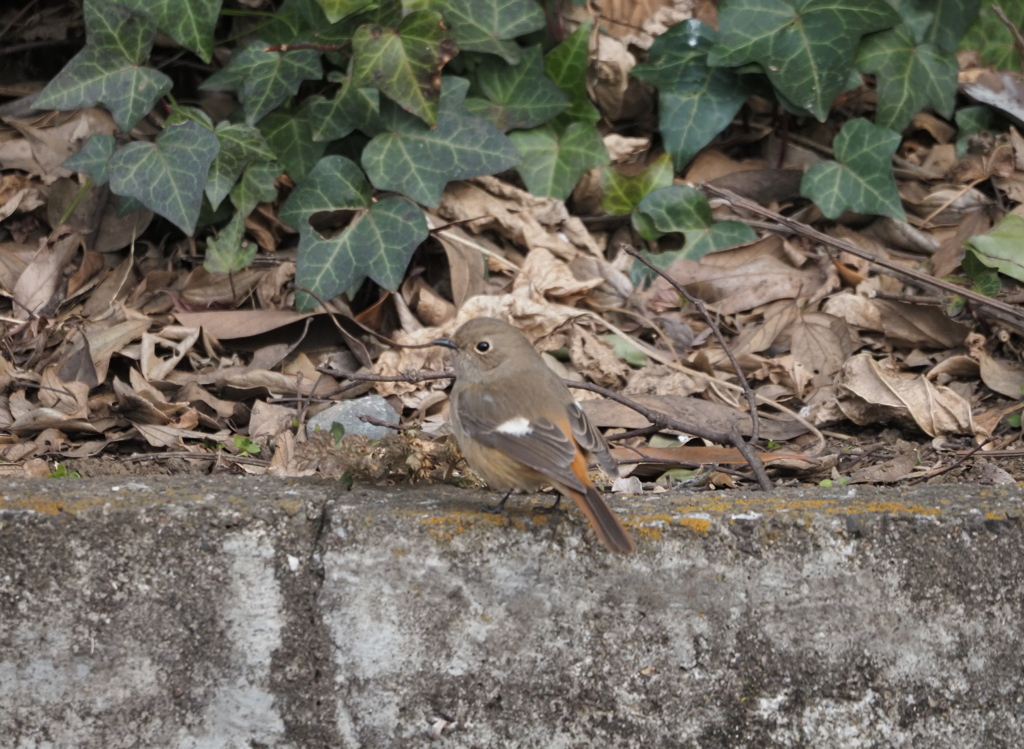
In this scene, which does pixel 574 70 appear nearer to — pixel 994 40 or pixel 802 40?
pixel 802 40

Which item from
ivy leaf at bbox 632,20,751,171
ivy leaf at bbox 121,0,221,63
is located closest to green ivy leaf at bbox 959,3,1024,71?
ivy leaf at bbox 632,20,751,171

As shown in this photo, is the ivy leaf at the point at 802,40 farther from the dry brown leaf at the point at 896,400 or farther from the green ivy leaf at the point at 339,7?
the green ivy leaf at the point at 339,7

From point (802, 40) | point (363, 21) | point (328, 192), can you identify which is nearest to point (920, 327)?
point (802, 40)

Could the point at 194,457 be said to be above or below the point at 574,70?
below

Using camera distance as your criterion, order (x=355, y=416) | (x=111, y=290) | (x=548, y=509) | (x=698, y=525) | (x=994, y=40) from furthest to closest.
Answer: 1. (x=994, y=40)
2. (x=111, y=290)
3. (x=355, y=416)
4. (x=548, y=509)
5. (x=698, y=525)

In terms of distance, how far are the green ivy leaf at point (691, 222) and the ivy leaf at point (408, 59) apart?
42.5 inches

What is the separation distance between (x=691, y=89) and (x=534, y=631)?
3036mm

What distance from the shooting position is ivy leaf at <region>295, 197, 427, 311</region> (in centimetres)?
448

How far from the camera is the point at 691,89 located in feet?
Result: 16.8

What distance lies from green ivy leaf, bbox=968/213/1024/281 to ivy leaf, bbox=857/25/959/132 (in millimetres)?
868

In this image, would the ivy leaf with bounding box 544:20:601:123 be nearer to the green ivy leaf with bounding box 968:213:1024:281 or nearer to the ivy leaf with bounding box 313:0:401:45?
the ivy leaf with bounding box 313:0:401:45

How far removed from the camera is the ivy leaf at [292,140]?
478 centimetres

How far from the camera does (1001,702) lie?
9.68ft

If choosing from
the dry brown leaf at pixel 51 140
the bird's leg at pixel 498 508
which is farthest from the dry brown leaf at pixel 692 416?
the dry brown leaf at pixel 51 140
